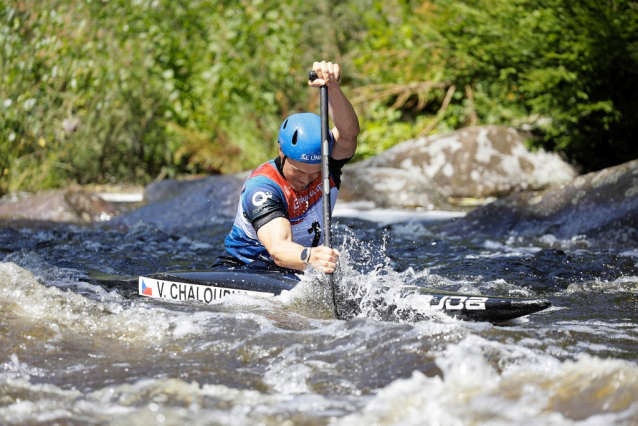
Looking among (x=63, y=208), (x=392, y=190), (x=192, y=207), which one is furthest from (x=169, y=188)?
(x=392, y=190)

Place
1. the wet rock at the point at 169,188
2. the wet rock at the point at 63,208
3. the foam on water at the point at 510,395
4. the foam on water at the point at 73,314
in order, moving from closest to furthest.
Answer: the foam on water at the point at 510,395 < the foam on water at the point at 73,314 < the wet rock at the point at 63,208 < the wet rock at the point at 169,188

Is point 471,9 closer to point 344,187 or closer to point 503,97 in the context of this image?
point 503,97

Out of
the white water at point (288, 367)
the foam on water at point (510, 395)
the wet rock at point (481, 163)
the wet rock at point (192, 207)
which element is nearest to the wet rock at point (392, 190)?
the wet rock at point (481, 163)

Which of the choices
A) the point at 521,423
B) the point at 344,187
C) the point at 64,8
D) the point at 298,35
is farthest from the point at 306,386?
the point at 298,35

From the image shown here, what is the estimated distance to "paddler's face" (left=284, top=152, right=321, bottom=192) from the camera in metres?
4.26

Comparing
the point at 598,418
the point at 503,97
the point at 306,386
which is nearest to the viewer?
the point at 598,418

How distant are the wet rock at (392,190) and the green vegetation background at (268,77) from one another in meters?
1.93

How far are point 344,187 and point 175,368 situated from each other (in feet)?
20.7

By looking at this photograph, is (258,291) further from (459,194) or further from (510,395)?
(459,194)

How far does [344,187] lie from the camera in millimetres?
9242

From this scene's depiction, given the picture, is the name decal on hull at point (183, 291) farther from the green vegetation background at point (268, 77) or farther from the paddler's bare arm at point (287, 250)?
the green vegetation background at point (268, 77)

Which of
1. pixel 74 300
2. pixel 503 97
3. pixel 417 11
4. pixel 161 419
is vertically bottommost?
pixel 161 419

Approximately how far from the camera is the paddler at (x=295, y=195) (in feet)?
13.0

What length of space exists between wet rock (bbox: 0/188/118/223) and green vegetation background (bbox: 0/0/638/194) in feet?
4.58
